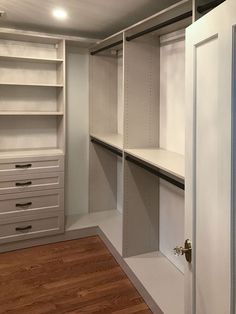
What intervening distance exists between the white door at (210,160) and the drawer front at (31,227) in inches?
84.1

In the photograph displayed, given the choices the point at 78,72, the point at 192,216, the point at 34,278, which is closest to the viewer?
the point at 192,216

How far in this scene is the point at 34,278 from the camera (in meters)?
2.59

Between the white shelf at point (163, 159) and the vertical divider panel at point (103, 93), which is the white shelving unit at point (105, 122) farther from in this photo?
the white shelf at point (163, 159)

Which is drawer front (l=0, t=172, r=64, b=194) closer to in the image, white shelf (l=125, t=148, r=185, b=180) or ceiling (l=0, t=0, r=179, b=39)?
white shelf (l=125, t=148, r=185, b=180)

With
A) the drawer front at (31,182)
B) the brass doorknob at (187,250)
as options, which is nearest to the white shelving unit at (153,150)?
the drawer front at (31,182)

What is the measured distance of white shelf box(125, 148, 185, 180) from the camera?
188 centimetres

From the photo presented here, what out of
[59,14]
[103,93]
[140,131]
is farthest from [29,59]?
[140,131]

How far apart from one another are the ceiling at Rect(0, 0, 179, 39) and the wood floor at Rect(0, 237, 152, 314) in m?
2.30

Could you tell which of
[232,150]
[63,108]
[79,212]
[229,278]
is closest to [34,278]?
[79,212]

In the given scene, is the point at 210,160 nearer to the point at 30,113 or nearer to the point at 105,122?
the point at 30,113

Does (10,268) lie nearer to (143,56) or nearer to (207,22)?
(143,56)

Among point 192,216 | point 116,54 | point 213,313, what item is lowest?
point 213,313

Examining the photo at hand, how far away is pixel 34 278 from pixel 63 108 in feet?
5.67

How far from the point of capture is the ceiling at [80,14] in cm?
231
